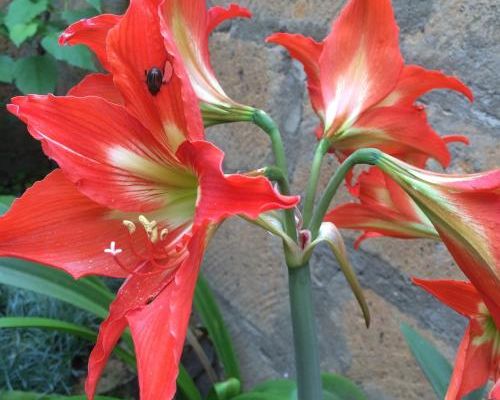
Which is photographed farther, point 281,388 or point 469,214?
point 281,388

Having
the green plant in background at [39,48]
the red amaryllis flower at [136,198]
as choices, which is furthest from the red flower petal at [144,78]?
the green plant in background at [39,48]

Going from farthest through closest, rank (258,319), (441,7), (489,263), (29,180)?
(29,180) → (258,319) → (441,7) → (489,263)

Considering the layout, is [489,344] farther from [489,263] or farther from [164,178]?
[164,178]

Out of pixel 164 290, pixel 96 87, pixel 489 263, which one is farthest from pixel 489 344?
pixel 96 87

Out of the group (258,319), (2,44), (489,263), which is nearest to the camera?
(489,263)

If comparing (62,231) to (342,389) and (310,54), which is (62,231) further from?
(342,389)

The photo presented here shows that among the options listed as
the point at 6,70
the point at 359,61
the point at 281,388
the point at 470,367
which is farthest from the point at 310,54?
the point at 6,70

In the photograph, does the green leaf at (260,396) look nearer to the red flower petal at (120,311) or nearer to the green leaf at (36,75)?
the red flower petal at (120,311)
